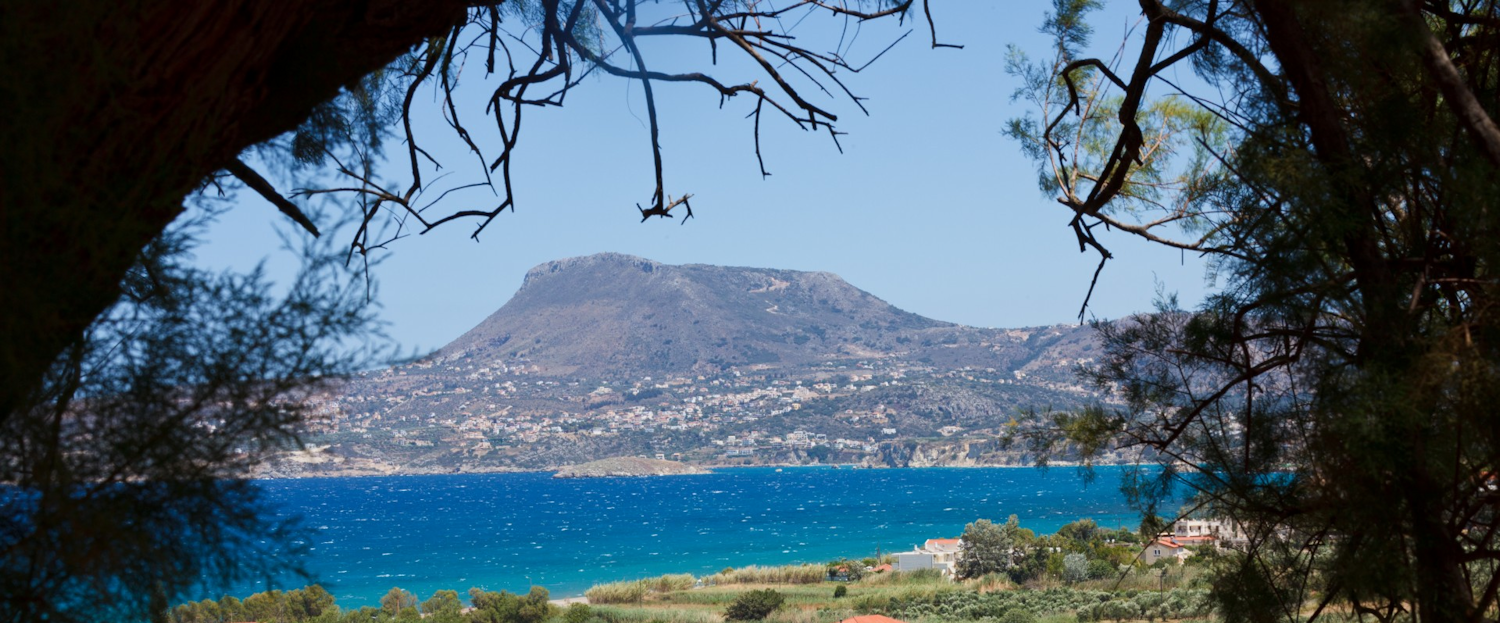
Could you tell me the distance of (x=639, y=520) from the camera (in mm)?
52438

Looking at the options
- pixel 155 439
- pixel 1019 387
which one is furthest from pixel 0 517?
pixel 1019 387

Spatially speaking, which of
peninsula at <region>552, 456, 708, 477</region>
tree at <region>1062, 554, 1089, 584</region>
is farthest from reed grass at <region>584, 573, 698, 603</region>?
peninsula at <region>552, 456, 708, 477</region>

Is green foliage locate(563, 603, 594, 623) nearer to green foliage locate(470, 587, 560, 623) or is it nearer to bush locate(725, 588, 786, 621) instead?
green foliage locate(470, 587, 560, 623)

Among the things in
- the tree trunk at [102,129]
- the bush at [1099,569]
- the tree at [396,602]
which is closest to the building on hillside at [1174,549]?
the bush at [1099,569]

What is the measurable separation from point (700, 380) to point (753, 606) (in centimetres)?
6234

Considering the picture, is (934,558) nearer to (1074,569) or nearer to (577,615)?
(1074,569)

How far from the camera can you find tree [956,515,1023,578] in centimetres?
2148

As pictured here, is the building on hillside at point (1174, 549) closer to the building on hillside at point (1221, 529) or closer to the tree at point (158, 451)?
the building on hillside at point (1221, 529)

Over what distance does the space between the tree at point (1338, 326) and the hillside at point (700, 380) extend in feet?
174

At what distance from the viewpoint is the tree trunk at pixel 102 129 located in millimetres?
829

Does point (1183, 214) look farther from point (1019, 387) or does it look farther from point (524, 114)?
point (1019, 387)

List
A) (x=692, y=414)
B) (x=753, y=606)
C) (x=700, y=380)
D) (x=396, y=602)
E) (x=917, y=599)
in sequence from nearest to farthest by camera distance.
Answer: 1. (x=917, y=599)
2. (x=753, y=606)
3. (x=396, y=602)
4. (x=692, y=414)
5. (x=700, y=380)

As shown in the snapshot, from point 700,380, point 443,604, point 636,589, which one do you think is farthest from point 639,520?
point 443,604

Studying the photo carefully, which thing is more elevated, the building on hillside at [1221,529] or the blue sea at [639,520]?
the building on hillside at [1221,529]
